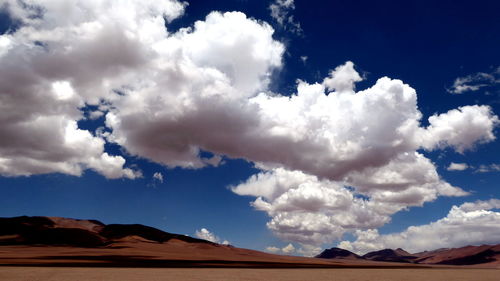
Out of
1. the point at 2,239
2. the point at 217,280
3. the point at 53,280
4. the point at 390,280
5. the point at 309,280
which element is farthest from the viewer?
the point at 2,239

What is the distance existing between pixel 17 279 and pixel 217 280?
15754mm

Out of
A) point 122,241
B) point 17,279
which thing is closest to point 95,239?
point 122,241

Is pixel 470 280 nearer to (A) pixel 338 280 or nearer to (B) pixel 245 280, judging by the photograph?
(A) pixel 338 280

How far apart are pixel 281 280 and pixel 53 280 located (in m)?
19.2

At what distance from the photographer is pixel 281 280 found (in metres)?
39.2

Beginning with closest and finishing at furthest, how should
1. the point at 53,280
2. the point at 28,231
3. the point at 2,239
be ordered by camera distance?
the point at 53,280 < the point at 2,239 < the point at 28,231

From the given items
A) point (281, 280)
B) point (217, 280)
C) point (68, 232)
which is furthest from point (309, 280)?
point (68, 232)

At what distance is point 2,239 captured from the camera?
182750 millimetres

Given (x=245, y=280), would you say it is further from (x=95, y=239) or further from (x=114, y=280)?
(x=95, y=239)

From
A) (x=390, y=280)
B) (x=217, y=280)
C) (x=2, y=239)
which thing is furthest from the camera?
(x=2, y=239)

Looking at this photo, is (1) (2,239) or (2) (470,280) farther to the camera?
(1) (2,239)

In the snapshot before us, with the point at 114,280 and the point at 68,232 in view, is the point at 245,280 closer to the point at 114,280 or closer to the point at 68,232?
the point at 114,280

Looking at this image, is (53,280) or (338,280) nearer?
(53,280)

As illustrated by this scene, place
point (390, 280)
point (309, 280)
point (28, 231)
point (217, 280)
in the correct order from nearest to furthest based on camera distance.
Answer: point (217, 280) → point (309, 280) → point (390, 280) → point (28, 231)
